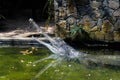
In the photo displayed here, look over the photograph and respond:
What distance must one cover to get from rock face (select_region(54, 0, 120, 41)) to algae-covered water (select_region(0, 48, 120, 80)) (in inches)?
59.7

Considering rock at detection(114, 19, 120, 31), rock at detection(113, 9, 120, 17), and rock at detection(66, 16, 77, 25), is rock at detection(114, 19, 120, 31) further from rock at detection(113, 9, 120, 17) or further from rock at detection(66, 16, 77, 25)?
rock at detection(66, 16, 77, 25)

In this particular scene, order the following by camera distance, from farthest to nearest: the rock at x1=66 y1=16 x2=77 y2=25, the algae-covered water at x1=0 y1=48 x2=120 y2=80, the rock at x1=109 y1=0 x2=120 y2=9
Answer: the rock at x1=66 y1=16 x2=77 y2=25
the rock at x1=109 y1=0 x2=120 y2=9
the algae-covered water at x1=0 y1=48 x2=120 y2=80

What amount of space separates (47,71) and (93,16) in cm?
264

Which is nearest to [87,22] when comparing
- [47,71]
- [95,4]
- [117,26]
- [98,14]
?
[98,14]

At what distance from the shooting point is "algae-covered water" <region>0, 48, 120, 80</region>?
21.7ft

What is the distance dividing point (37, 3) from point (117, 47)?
433 centimetres

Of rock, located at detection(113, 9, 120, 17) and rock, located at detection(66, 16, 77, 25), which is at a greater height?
rock, located at detection(113, 9, 120, 17)

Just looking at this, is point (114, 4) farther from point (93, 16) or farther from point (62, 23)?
point (62, 23)

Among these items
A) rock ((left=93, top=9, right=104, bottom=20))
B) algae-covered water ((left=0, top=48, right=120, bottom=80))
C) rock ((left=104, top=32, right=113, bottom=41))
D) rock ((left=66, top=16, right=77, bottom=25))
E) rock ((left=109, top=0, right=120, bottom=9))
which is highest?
rock ((left=109, top=0, right=120, bottom=9))

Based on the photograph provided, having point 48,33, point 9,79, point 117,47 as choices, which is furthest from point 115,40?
point 9,79

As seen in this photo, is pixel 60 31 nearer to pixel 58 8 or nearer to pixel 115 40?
pixel 58 8

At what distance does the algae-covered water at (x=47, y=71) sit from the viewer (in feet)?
21.7

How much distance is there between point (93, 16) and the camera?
9305mm

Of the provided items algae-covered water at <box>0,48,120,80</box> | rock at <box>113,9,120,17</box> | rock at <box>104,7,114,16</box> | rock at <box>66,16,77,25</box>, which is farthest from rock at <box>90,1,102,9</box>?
algae-covered water at <box>0,48,120,80</box>
